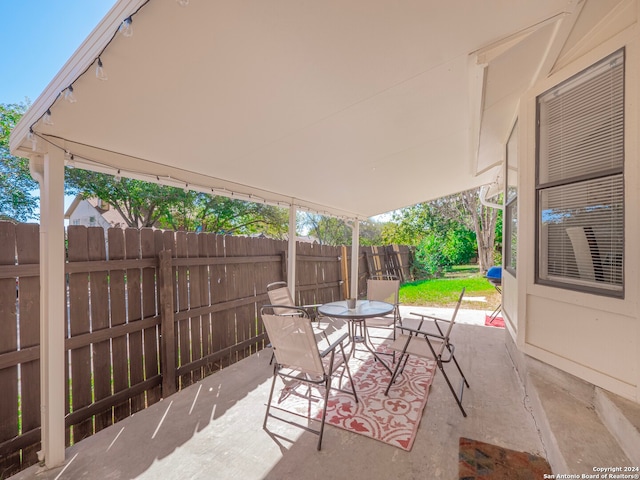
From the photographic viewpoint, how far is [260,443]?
2.07 meters

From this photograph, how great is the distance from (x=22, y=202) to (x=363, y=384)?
12.3 metres

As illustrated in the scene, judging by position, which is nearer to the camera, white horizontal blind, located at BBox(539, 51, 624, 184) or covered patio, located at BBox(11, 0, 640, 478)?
covered patio, located at BBox(11, 0, 640, 478)

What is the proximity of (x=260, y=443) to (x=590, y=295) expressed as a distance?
2.44 m

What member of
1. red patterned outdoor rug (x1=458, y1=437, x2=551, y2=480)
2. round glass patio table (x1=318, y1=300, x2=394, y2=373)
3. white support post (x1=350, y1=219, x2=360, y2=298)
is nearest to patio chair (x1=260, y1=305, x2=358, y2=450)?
round glass patio table (x1=318, y1=300, x2=394, y2=373)

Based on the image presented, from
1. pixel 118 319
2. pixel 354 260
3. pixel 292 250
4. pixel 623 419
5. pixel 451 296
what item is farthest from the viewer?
pixel 451 296

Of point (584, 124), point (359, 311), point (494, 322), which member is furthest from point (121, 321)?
point (494, 322)

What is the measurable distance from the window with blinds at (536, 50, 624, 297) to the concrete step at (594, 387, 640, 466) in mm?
606

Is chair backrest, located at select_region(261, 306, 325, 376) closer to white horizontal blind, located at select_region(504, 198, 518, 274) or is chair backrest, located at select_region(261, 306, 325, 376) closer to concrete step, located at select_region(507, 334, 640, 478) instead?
concrete step, located at select_region(507, 334, 640, 478)

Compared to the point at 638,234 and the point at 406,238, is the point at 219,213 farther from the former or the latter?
the point at 638,234

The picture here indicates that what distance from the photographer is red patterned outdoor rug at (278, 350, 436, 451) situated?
218 cm

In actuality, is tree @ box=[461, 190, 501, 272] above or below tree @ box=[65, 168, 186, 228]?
below

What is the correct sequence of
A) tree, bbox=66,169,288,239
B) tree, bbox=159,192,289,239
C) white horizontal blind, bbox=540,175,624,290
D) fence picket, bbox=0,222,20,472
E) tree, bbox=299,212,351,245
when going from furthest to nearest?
tree, bbox=299,212,351,245, tree, bbox=159,192,289,239, tree, bbox=66,169,288,239, fence picket, bbox=0,222,20,472, white horizontal blind, bbox=540,175,624,290

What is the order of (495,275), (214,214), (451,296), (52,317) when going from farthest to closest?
(214,214) → (451,296) → (495,275) → (52,317)

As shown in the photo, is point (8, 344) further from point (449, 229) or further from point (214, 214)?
point (449, 229)
